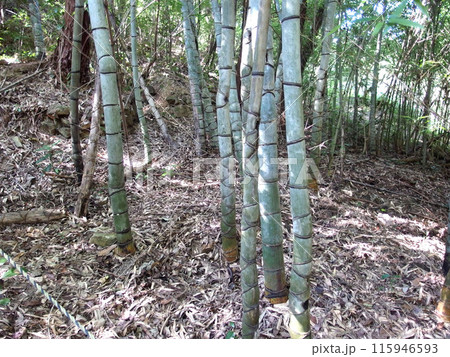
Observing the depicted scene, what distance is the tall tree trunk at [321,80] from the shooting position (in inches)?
112

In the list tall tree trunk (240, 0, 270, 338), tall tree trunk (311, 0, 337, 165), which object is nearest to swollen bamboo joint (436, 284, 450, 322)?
tall tree trunk (240, 0, 270, 338)

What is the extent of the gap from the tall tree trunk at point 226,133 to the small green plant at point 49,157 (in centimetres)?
205

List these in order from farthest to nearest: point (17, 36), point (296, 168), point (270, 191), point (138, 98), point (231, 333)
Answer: point (17, 36) < point (138, 98) < point (231, 333) < point (270, 191) < point (296, 168)

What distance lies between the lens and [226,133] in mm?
1819

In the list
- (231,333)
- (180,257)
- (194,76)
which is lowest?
(231,333)

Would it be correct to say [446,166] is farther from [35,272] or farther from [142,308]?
[35,272]

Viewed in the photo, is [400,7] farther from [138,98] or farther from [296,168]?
[138,98]

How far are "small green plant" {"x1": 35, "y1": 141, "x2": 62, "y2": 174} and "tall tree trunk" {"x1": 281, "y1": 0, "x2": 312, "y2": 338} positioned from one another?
2724mm

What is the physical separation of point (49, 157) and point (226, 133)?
2390mm

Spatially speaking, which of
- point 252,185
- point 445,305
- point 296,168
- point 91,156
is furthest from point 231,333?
point 91,156

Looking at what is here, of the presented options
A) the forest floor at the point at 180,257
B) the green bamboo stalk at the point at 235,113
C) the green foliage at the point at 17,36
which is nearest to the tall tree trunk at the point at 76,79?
the forest floor at the point at 180,257

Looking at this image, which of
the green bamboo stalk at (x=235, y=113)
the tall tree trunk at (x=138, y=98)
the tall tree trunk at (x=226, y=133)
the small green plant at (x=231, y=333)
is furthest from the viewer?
the tall tree trunk at (x=138, y=98)

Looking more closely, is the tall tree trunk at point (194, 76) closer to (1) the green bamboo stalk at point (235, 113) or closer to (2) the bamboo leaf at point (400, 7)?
(1) the green bamboo stalk at point (235, 113)
